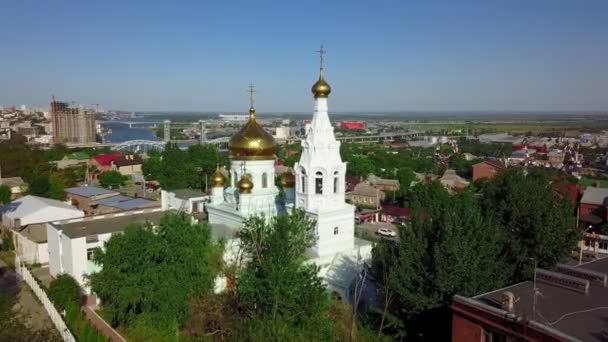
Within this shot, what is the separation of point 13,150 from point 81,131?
239 ft

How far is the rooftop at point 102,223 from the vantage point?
66.7 feet

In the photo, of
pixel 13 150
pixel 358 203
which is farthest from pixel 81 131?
pixel 358 203

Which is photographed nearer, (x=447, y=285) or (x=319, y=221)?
(x=447, y=285)

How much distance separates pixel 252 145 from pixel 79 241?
7.95 metres

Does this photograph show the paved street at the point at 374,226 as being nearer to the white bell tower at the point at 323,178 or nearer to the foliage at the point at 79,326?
the white bell tower at the point at 323,178

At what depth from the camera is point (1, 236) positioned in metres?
27.3

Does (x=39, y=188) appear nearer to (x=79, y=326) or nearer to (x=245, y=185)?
(x=79, y=326)

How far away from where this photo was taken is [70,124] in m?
124

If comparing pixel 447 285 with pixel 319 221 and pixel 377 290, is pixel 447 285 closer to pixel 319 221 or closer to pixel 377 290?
pixel 377 290

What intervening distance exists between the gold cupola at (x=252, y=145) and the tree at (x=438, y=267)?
7688mm

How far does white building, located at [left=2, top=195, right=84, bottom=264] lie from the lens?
77.2 feet

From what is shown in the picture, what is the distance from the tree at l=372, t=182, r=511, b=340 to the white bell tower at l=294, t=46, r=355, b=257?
113 inches

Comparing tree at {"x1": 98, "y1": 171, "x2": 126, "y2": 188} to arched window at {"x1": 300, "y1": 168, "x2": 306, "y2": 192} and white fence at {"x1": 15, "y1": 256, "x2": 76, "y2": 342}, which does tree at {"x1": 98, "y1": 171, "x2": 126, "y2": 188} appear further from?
arched window at {"x1": 300, "y1": 168, "x2": 306, "y2": 192}

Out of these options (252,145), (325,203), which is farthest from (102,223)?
(325,203)
